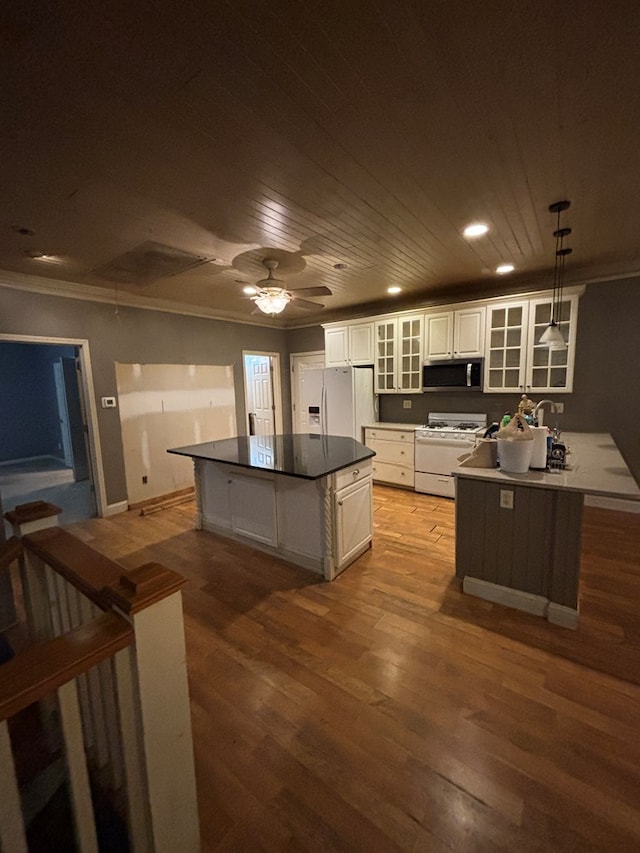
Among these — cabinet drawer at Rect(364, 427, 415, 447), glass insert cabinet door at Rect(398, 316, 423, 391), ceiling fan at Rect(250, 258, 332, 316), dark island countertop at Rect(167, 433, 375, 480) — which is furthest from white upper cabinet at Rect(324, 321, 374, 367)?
ceiling fan at Rect(250, 258, 332, 316)

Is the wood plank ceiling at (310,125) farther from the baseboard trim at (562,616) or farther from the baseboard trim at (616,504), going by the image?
the baseboard trim at (616,504)

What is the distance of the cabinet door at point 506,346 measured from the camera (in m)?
4.02

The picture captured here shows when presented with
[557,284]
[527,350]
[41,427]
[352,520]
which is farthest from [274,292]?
[41,427]

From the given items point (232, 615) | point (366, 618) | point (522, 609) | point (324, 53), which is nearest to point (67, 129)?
point (324, 53)

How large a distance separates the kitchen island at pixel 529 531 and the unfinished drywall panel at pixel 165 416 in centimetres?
377

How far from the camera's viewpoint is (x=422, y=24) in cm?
113

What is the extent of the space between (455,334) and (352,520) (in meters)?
2.79

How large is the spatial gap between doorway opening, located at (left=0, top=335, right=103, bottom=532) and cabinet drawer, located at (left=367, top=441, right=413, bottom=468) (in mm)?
3894

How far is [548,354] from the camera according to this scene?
392 centimetres

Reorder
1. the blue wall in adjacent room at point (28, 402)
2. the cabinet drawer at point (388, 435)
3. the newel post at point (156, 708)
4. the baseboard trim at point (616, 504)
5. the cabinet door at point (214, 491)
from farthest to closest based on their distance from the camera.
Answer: the blue wall in adjacent room at point (28, 402) → the cabinet drawer at point (388, 435) → the baseboard trim at point (616, 504) → the cabinet door at point (214, 491) → the newel post at point (156, 708)

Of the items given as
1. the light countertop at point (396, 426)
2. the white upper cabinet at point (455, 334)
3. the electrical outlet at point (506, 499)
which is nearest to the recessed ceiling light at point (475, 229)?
the white upper cabinet at point (455, 334)

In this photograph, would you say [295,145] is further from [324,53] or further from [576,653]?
[576,653]

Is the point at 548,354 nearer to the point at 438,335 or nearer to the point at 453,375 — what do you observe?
the point at 453,375

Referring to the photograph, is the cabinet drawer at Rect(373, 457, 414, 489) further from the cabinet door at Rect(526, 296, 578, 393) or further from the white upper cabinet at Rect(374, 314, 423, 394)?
the cabinet door at Rect(526, 296, 578, 393)
